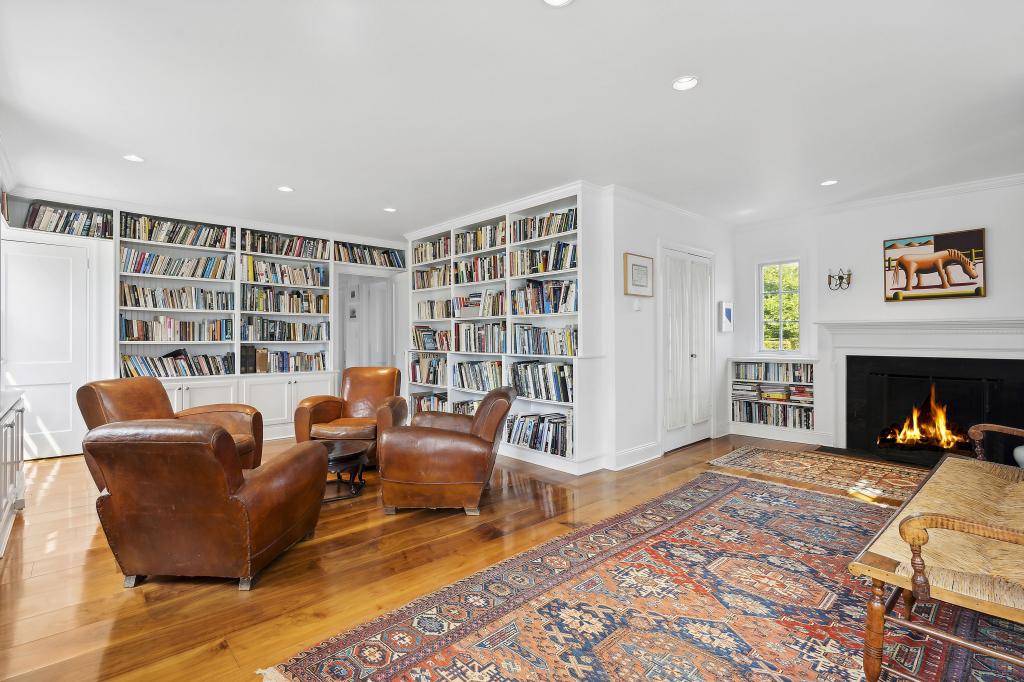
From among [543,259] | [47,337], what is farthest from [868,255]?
[47,337]

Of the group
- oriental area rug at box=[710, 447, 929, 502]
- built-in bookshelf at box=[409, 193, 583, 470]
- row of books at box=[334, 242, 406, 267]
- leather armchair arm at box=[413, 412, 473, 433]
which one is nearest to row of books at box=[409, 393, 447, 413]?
built-in bookshelf at box=[409, 193, 583, 470]

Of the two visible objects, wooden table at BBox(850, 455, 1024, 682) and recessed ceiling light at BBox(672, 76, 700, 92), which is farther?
recessed ceiling light at BBox(672, 76, 700, 92)

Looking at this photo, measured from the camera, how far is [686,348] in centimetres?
551

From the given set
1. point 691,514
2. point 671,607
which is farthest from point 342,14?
point 691,514

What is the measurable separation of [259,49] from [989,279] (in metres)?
6.01

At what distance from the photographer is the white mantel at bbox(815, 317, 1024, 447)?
443cm

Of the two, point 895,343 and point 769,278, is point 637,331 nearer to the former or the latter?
point 769,278

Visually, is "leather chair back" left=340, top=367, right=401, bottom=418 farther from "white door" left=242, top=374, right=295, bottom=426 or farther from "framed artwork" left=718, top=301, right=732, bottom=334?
"framed artwork" left=718, top=301, right=732, bottom=334

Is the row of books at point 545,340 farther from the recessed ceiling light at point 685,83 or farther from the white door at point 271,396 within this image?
the white door at point 271,396

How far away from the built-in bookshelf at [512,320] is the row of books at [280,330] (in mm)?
1234

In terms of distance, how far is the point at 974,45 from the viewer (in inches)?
95.9

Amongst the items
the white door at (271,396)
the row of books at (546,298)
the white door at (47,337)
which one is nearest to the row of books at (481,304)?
the row of books at (546,298)

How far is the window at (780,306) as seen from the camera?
19.5 ft

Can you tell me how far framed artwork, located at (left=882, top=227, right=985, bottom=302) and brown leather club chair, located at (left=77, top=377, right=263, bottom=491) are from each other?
603 cm
